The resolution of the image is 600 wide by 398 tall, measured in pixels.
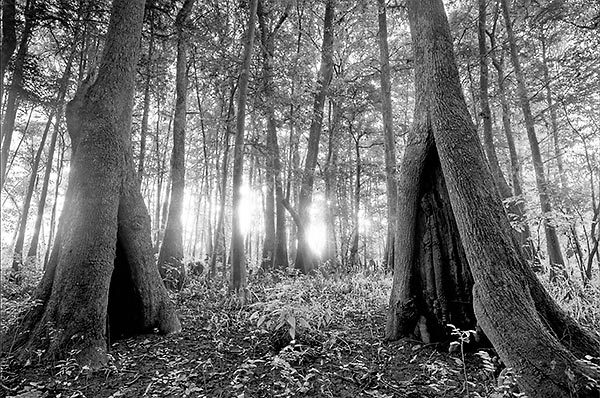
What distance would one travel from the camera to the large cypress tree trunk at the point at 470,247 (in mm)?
2689

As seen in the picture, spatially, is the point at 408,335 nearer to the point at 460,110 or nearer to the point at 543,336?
the point at 543,336

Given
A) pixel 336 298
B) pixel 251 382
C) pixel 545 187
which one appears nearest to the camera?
pixel 251 382

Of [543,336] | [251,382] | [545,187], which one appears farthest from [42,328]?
[545,187]

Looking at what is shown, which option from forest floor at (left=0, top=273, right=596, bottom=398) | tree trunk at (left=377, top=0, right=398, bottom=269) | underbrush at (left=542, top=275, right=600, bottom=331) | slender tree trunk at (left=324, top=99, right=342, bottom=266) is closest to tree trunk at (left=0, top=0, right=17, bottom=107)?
forest floor at (left=0, top=273, right=596, bottom=398)

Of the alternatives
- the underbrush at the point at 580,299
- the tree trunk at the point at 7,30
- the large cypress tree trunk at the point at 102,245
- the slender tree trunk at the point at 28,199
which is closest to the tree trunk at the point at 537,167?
the underbrush at the point at 580,299

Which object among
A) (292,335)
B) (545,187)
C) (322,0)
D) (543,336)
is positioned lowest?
(292,335)

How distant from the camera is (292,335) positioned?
147 inches

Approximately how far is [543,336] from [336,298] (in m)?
4.45

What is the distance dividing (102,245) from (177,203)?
468 cm

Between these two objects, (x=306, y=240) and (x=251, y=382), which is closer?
(x=251, y=382)

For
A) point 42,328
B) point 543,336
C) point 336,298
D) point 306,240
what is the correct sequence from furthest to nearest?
point 306,240 → point 336,298 → point 42,328 → point 543,336

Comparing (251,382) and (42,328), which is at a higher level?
(42,328)

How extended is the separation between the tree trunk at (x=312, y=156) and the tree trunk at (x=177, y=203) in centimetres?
367

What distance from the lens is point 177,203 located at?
344 inches
